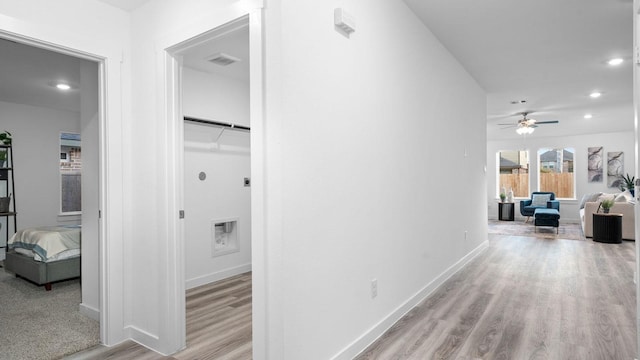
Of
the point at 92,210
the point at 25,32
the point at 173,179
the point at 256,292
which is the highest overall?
the point at 25,32

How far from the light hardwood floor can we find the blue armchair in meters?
5.12

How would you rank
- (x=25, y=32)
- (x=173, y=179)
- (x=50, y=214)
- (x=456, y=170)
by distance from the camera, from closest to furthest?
(x=25, y=32)
(x=173, y=179)
(x=456, y=170)
(x=50, y=214)

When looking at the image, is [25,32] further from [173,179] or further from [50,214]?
[50,214]

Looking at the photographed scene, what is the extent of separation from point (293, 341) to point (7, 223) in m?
6.02

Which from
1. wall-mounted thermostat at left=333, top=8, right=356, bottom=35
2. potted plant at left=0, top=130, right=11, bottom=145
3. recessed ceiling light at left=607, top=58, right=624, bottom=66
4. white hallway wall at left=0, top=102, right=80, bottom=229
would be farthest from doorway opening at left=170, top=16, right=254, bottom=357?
recessed ceiling light at left=607, top=58, right=624, bottom=66

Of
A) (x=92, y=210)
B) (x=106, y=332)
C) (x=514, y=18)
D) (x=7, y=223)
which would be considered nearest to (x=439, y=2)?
(x=514, y=18)

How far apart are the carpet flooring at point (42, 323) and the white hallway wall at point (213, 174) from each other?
3.61 ft

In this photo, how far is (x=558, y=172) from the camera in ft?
35.4

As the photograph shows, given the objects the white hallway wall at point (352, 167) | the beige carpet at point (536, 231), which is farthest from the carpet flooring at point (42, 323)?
the beige carpet at point (536, 231)

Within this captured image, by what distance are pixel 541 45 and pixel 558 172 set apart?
26.9 feet

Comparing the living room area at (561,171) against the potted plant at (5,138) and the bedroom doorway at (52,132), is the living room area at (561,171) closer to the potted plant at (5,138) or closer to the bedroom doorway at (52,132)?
the bedroom doorway at (52,132)

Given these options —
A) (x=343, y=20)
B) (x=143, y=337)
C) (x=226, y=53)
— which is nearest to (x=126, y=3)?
(x=226, y=53)

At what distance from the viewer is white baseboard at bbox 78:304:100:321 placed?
307 centimetres

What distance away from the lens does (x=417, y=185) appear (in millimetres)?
3354
